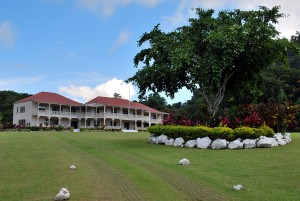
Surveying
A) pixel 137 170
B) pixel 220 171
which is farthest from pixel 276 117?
pixel 137 170

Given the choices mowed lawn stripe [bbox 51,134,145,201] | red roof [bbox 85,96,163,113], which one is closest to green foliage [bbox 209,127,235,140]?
mowed lawn stripe [bbox 51,134,145,201]

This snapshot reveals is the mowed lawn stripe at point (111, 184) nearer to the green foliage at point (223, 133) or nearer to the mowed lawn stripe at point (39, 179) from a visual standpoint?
the mowed lawn stripe at point (39, 179)

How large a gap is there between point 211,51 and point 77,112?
4841 cm

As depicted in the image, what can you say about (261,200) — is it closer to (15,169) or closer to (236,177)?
(236,177)

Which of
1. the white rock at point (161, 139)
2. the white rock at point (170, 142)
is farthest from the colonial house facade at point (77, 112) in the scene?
the white rock at point (170, 142)

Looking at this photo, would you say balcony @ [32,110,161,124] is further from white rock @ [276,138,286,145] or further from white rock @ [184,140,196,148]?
white rock @ [276,138,286,145]

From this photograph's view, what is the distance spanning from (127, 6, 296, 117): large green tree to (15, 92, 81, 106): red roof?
38326 mm

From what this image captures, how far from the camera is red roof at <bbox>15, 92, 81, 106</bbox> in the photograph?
57.0 metres

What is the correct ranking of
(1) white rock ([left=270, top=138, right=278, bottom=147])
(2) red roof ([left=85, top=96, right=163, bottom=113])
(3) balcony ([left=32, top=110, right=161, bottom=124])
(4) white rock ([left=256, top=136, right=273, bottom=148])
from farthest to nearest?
(2) red roof ([left=85, top=96, right=163, bottom=113])
(3) balcony ([left=32, top=110, right=161, bottom=124])
(1) white rock ([left=270, top=138, right=278, bottom=147])
(4) white rock ([left=256, top=136, right=273, bottom=148])

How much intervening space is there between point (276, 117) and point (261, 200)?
472 inches

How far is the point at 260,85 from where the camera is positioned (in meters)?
23.9

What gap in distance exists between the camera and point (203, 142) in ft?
52.3

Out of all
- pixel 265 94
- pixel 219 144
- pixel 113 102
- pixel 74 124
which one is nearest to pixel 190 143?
pixel 219 144

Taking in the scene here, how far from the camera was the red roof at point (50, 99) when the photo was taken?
5697 centimetres
